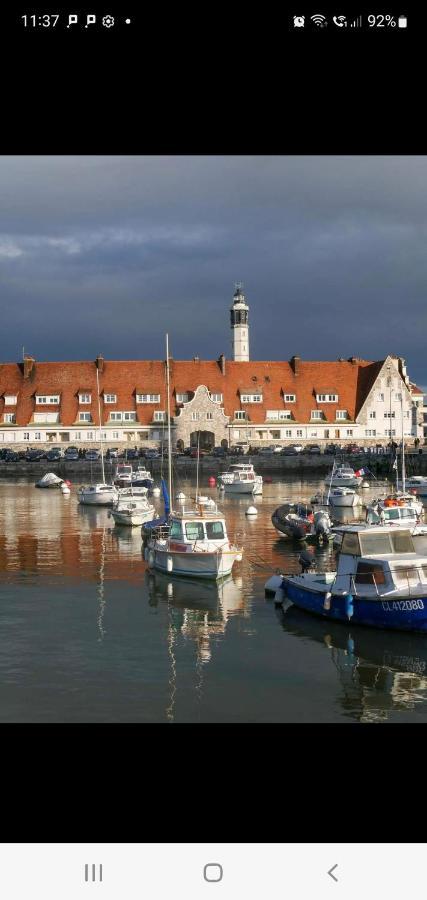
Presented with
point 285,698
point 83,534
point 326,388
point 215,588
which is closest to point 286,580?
point 215,588

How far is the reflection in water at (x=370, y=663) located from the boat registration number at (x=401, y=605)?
2.05 ft

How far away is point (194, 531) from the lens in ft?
94.5

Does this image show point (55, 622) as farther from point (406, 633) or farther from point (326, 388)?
point (326, 388)

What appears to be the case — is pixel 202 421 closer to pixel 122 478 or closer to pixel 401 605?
pixel 122 478

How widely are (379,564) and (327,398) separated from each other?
7352 cm

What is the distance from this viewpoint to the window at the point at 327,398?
94.1 meters

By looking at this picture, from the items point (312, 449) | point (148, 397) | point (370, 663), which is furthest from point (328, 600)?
point (148, 397)

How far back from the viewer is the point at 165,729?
5.02 m

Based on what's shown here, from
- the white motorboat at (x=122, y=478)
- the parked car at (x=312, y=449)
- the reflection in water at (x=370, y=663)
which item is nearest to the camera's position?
the reflection in water at (x=370, y=663)

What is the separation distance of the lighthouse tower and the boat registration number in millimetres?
93887

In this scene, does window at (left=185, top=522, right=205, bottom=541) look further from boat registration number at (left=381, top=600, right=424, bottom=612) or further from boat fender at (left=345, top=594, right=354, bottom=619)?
boat registration number at (left=381, top=600, right=424, bottom=612)

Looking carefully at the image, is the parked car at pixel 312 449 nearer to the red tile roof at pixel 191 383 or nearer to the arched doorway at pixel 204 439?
the red tile roof at pixel 191 383
